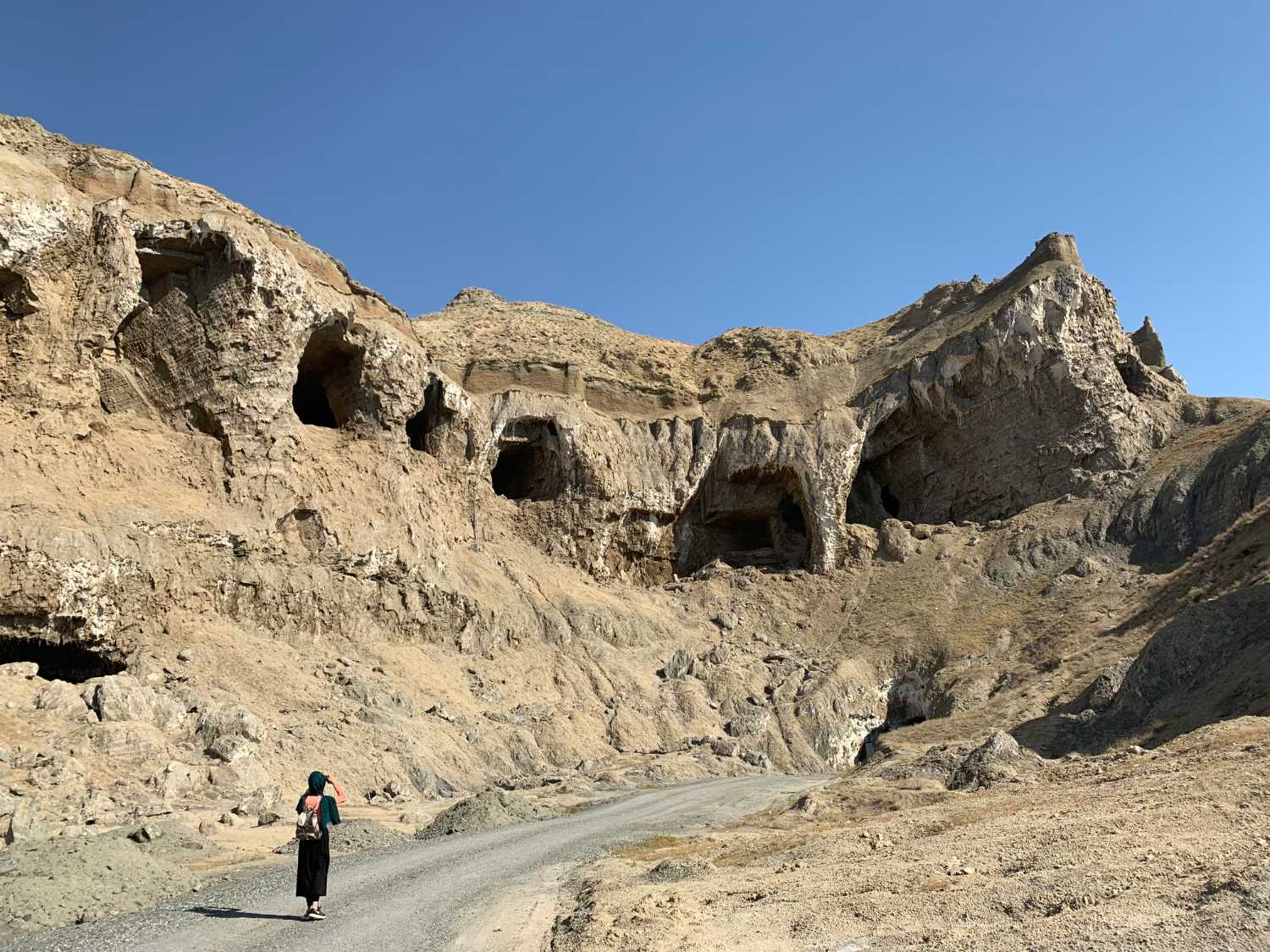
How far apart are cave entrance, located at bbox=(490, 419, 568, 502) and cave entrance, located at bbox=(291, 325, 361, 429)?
8.45 m

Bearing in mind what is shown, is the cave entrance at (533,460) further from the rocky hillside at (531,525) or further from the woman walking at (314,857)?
the woman walking at (314,857)

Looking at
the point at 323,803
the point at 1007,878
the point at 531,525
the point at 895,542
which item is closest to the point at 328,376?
the point at 531,525

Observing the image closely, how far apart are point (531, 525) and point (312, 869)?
3288 cm

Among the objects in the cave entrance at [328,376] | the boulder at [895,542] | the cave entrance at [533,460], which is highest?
the cave entrance at [328,376]

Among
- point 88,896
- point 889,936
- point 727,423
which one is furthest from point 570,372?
point 889,936

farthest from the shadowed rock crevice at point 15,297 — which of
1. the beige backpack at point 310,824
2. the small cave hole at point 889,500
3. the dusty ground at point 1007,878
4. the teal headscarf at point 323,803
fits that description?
the small cave hole at point 889,500

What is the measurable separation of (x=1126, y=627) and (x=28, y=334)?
34.8 m

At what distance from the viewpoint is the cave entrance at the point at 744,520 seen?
Result: 49.4m

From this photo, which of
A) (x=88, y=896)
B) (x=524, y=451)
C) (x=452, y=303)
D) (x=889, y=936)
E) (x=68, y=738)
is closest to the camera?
(x=889, y=936)

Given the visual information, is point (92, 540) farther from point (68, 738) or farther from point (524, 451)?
point (524, 451)

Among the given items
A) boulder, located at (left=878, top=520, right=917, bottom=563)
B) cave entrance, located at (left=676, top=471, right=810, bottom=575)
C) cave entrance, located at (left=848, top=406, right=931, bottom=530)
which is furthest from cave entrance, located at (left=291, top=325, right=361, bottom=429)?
cave entrance, located at (left=848, top=406, right=931, bottom=530)

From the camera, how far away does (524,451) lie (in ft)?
151

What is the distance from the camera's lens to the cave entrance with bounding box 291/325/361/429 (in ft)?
116

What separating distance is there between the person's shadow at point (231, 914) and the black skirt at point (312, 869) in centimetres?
24
